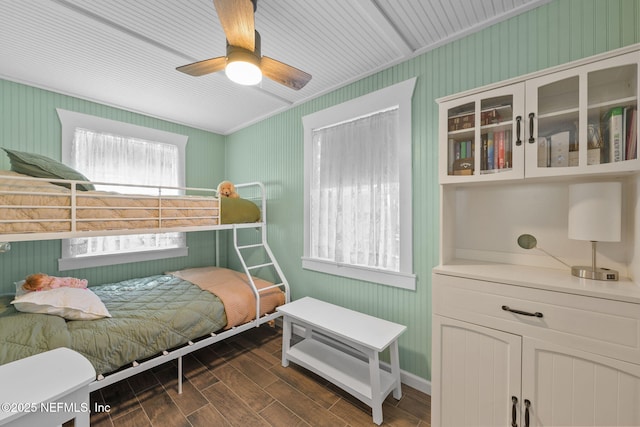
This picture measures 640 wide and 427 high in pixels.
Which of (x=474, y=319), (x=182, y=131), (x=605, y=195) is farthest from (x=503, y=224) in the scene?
(x=182, y=131)

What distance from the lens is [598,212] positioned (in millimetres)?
1186

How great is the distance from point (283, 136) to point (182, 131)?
1547mm

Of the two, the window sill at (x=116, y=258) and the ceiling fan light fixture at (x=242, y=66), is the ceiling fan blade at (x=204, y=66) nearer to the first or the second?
the ceiling fan light fixture at (x=242, y=66)

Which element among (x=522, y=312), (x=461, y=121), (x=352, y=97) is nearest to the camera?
(x=522, y=312)

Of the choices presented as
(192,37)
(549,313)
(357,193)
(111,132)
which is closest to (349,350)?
(357,193)

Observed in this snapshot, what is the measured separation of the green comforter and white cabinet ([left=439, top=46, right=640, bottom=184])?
7.06 ft

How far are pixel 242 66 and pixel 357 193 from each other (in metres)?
1.36

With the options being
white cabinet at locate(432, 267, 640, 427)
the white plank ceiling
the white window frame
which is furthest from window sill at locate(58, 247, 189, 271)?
white cabinet at locate(432, 267, 640, 427)

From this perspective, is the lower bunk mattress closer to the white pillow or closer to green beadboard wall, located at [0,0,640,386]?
the white pillow

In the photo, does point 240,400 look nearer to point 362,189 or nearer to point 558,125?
point 362,189

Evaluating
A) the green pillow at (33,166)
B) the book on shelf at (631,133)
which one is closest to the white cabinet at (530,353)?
the book on shelf at (631,133)

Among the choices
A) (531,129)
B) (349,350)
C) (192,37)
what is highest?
(192,37)

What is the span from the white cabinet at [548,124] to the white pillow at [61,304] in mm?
2596

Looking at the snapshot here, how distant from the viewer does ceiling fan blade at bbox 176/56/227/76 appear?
1.62 meters
